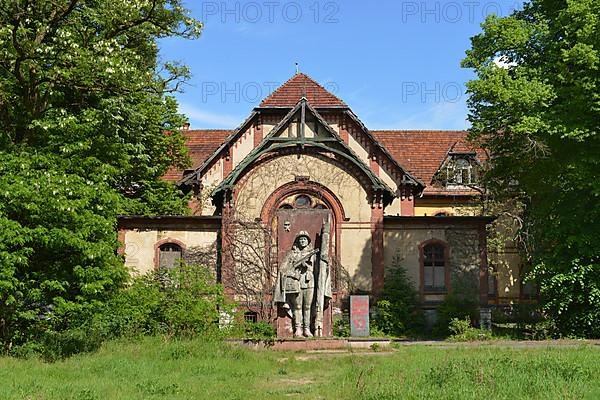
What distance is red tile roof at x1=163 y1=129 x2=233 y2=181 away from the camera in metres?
36.9

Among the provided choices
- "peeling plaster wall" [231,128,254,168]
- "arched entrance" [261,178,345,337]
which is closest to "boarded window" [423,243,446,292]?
"arched entrance" [261,178,345,337]

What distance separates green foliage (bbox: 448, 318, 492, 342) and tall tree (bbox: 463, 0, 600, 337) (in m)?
2.24

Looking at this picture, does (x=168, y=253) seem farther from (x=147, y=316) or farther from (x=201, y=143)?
(x=201, y=143)

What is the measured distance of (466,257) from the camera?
1028 inches

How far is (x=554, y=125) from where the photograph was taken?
2078 cm

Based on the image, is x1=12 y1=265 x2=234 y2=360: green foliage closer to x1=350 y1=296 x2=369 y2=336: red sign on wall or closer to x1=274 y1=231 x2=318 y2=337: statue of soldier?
x1=274 y1=231 x2=318 y2=337: statue of soldier

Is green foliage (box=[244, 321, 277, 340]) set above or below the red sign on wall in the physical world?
below

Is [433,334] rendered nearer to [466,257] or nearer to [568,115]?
[466,257]

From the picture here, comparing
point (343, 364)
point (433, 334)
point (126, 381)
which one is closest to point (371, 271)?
point (433, 334)

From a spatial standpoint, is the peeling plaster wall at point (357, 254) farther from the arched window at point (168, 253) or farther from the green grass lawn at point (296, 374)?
the green grass lawn at point (296, 374)

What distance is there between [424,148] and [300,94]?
929cm

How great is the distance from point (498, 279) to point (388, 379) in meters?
23.5

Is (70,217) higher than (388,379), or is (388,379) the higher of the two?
(70,217)

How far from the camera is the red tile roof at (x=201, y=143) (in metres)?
36.9
